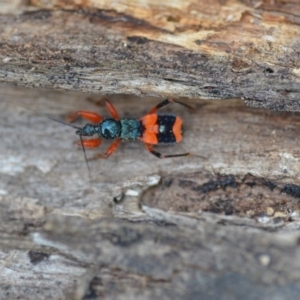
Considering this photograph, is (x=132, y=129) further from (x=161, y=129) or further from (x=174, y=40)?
(x=174, y=40)

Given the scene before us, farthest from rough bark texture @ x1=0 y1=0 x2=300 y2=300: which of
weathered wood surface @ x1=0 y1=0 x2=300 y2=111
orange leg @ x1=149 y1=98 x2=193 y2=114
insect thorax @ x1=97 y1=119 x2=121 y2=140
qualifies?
insect thorax @ x1=97 y1=119 x2=121 y2=140

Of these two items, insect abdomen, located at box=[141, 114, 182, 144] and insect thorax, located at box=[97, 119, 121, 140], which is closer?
insect abdomen, located at box=[141, 114, 182, 144]

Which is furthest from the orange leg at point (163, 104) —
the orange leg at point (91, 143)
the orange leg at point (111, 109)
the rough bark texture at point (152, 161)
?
the orange leg at point (91, 143)

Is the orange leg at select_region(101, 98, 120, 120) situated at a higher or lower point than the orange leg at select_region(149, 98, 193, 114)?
lower

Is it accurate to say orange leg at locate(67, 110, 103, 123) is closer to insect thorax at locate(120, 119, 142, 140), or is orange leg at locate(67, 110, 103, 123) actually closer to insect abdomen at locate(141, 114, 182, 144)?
insect thorax at locate(120, 119, 142, 140)

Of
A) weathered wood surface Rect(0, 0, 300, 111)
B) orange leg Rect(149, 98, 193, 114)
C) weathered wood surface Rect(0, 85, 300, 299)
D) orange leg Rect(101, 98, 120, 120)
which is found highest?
weathered wood surface Rect(0, 0, 300, 111)

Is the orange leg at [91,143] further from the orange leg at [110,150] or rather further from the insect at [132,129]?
Result: the orange leg at [110,150]

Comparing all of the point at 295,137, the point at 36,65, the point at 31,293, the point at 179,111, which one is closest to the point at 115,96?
the point at 179,111
